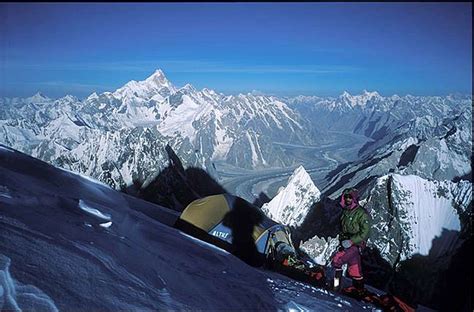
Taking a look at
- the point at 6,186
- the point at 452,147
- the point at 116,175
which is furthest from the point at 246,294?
the point at 452,147

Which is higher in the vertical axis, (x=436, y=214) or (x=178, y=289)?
(x=436, y=214)

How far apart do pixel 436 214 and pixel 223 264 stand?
82601mm

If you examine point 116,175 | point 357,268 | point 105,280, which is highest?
point 357,268

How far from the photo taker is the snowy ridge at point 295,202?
8288 cm

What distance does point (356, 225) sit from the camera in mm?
7781

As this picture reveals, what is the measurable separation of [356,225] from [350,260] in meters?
0.81

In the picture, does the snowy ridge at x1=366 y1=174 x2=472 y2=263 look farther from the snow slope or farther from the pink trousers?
the snow slope

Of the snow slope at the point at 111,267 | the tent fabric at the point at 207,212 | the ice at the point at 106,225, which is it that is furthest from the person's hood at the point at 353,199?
the ice at the point at 106,225

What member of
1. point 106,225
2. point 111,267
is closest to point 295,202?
point 106,225

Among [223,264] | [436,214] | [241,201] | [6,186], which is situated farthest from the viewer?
[436,214]

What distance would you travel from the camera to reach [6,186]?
6.95 m

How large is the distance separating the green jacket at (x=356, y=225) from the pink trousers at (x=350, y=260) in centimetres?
22

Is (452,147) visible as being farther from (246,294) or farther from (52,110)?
(246,294)

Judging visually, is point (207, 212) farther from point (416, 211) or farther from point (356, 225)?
point (416, 211)
